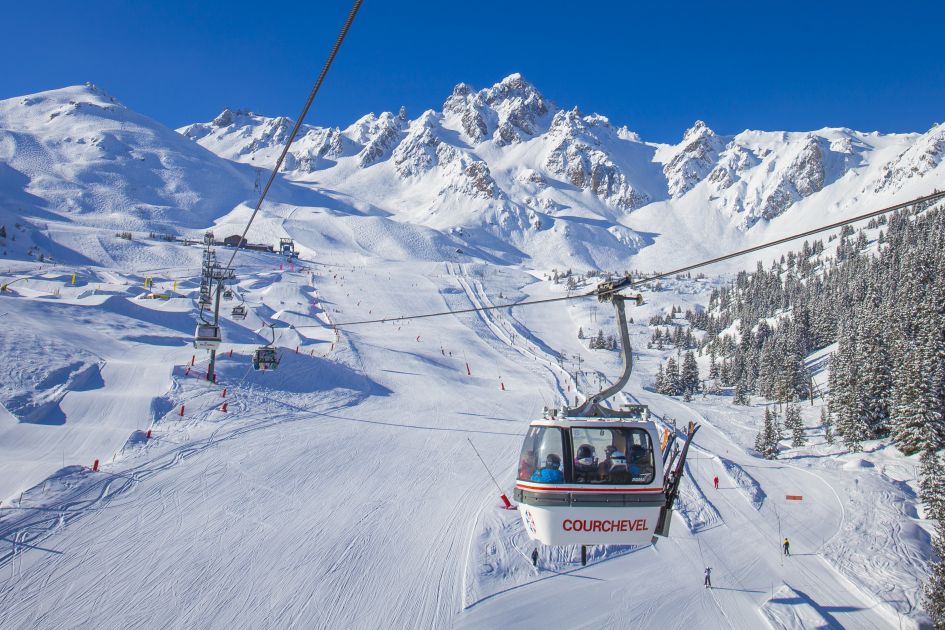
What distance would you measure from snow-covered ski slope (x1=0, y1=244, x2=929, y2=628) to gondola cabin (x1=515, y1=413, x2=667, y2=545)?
863 centimetres

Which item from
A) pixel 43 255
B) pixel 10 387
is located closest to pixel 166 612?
pixel 10 387

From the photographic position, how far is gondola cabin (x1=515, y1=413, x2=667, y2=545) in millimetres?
8852

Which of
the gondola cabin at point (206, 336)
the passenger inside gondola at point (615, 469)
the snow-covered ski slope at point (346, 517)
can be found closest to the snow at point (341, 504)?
the snow-covered ski slope at point (346, 517)

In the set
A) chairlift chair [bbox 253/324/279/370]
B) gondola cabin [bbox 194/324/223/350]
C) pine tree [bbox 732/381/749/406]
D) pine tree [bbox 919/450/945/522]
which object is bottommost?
pine tree [bbox 732/381/749/406]

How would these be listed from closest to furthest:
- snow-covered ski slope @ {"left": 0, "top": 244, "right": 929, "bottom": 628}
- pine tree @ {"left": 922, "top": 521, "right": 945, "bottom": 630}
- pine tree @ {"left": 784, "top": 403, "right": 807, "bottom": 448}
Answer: snow-covered ski slope @ {"left": 0, "top": 244, "right": 929, "bottom": 628}
pine tree @ {"left": 922, "top": 521, "right": 945, "bottom": 630}
pine tree @ {"left": 784, "top": 403, "right": 807, "bottom": 448}

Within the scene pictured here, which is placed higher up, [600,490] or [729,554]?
[600,490]

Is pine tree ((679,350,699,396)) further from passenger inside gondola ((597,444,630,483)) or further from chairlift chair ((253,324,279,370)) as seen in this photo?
passenger inside gondola ((597,444,630,483))

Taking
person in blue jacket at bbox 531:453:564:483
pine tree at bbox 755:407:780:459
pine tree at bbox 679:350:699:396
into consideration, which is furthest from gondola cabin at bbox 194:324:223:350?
pine tree at bbox 679:350:699:396

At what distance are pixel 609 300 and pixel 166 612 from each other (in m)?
13.1

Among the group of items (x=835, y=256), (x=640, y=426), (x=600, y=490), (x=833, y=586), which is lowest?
(x=833, y=586)

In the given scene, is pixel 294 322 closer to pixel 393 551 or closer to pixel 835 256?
pixel 393 551

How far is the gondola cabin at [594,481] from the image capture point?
8852 millimetres

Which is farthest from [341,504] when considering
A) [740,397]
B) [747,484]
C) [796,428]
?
[740,397]

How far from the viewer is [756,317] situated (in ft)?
343
